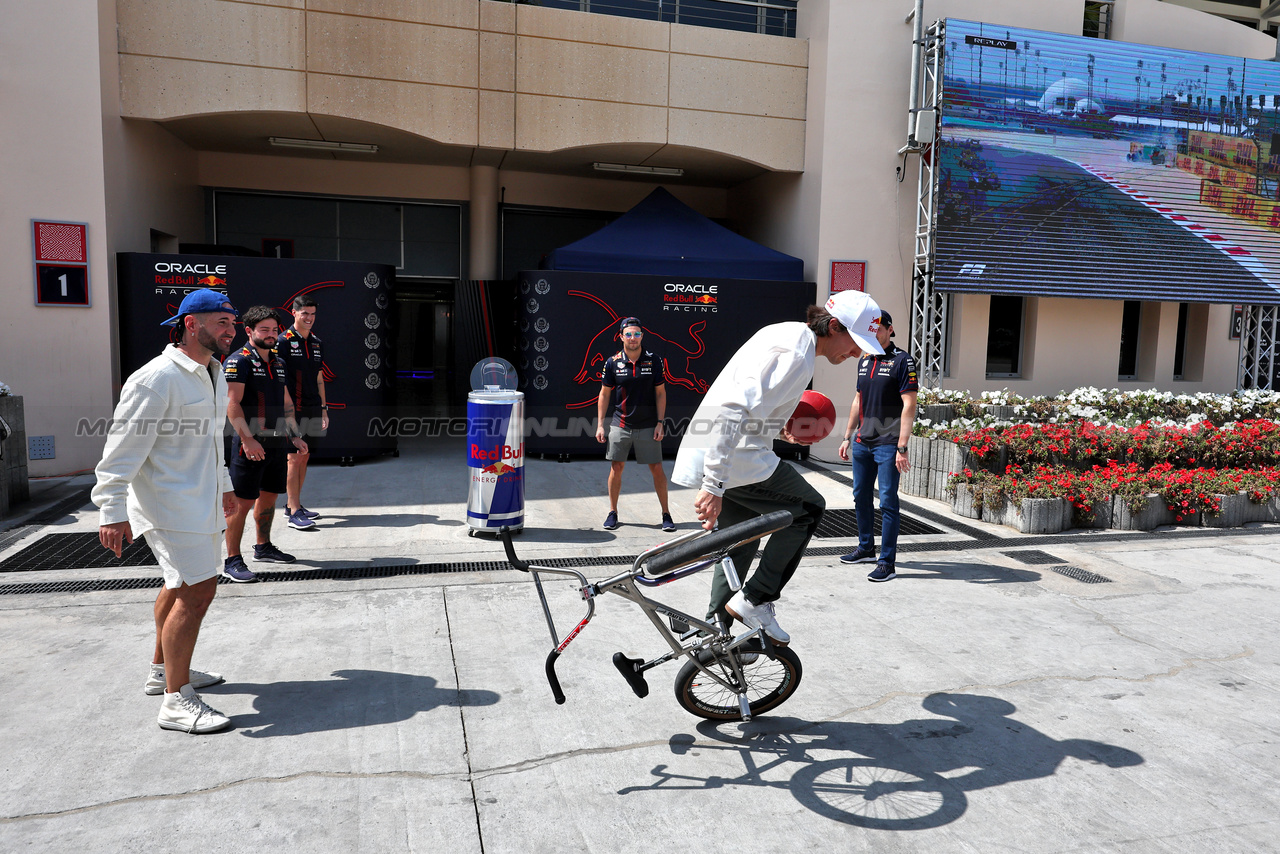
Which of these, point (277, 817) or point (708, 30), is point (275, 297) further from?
point (277, 817)

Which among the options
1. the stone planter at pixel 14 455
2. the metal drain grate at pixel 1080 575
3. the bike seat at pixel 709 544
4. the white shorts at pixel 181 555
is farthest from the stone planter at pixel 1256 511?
the stone planter at pixel 14 455

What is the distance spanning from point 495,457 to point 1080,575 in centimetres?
476

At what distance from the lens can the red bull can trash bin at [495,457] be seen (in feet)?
22.9

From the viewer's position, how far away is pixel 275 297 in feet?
35.3

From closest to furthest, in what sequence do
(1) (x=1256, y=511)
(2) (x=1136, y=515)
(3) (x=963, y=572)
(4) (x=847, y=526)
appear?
(3) (x=963, y=572) → (2) (x=1136, y=515) → (4) (x=847, y=526) → (1) (x=1256, y=511)

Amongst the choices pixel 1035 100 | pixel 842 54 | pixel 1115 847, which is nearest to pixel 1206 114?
pixel 1035 100

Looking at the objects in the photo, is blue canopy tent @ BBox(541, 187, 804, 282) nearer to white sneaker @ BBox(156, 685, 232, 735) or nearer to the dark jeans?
the dark jeans

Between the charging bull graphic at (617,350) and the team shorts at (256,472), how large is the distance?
5.92 meters

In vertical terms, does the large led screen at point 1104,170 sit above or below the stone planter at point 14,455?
above

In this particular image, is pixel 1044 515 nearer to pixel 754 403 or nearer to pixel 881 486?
pixel 881 486

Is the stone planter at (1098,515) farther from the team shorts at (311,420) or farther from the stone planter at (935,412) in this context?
the team shorts at (311,420)

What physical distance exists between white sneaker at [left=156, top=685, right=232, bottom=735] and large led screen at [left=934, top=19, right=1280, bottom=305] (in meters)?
11.0

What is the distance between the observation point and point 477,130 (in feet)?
38.3

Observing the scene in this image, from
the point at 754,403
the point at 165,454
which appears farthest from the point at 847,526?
the point at 165,454
